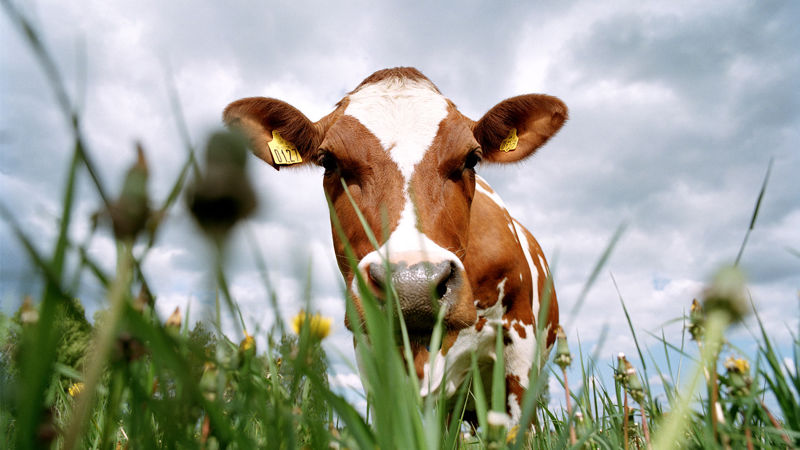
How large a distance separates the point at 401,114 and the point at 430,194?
0.80 m

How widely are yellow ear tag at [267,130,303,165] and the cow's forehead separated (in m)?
0.69

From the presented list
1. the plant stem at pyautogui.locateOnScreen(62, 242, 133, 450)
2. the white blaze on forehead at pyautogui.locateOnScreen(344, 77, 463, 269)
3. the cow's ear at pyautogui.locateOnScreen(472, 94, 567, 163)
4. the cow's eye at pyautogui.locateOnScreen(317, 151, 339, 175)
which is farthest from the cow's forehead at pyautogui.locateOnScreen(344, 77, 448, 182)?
the plant stem at pyautogui.locateOnScreen(62, 242, 133, 450)

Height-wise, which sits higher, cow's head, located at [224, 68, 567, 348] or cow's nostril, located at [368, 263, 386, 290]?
cow's head, located at [224, 68, 567, 348]

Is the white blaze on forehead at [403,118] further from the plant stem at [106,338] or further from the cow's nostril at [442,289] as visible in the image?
the plant stem at [106,338]

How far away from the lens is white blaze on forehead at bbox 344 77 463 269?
321 cm

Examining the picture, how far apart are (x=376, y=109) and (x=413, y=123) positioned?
0.37m

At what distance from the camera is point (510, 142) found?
15.6 ft

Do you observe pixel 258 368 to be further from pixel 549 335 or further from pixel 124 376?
pixel 549 335

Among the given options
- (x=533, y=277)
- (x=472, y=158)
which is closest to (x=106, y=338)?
(x=472, y=158)

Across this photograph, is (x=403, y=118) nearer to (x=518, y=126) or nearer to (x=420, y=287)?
(x=518, y=126)

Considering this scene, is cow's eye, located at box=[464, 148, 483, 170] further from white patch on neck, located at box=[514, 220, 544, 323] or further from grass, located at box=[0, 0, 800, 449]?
grass, located at box=[0, 0, 800, 449]

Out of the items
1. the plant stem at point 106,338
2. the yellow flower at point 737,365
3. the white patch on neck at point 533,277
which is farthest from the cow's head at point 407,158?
the plant stem at point 106,338

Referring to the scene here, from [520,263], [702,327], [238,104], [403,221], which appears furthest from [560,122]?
[702,327]

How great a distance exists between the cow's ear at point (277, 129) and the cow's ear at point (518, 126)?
152 cm
